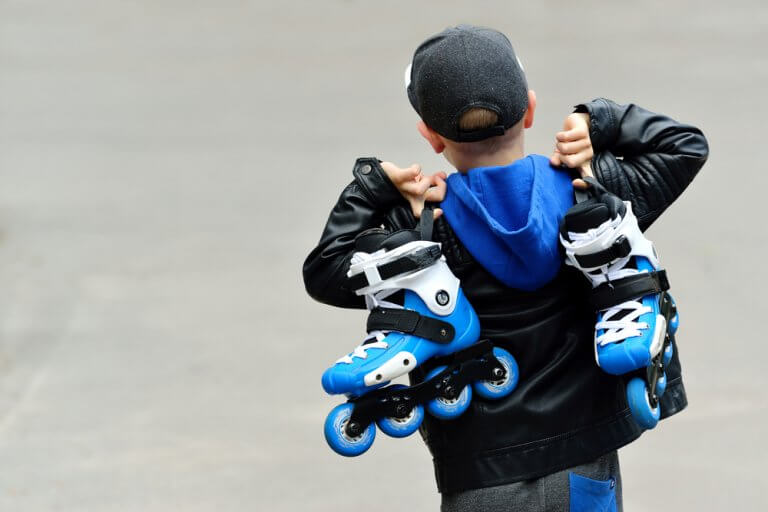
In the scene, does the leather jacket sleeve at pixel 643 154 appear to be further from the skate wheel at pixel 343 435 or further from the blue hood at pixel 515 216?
the skate wheel at pixel 343 435

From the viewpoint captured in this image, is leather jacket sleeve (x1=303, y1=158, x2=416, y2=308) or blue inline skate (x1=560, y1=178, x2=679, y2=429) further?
leather jacket sleeve (x1=303, y1=158, x2=416, y2=308)

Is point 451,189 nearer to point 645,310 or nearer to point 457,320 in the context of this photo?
point 457,320

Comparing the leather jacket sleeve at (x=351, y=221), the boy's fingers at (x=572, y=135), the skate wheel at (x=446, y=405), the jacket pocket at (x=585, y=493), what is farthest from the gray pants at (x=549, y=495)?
the boy's fingers at (x=572, y=135)

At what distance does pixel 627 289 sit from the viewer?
1.39 meters

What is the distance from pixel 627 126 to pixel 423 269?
330mm

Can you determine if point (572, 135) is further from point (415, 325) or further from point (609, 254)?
point (415, 325)

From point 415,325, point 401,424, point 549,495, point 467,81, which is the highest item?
point 467,81

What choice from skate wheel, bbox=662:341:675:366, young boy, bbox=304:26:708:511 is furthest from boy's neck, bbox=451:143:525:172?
skate wheel, bbox=662:341:675:366

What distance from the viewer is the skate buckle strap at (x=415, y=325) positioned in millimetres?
1405

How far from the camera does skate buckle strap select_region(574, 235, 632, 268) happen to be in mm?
1367

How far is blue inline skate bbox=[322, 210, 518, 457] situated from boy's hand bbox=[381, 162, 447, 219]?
3cm

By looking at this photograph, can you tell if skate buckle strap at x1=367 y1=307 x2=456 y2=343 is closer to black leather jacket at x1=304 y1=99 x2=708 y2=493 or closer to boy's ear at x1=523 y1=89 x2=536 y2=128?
black leather jacket at x1=304 y1=99 x2=708 y2=493

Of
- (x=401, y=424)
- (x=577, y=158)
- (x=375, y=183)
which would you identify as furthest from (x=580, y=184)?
(x=401, y=424)

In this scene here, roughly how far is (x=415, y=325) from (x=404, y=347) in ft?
0.10
